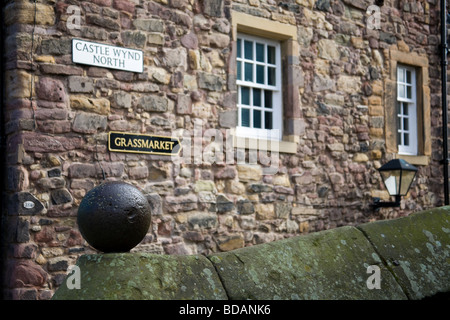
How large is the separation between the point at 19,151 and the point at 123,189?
10.2 feet

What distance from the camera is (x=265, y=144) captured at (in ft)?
25.0

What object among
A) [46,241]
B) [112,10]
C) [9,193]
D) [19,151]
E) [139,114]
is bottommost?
[46,241]

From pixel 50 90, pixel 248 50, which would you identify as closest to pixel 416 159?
pixel 248 50

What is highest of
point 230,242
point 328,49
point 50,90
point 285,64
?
point 328,49

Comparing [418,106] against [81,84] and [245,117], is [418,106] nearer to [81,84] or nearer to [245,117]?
[245,117]

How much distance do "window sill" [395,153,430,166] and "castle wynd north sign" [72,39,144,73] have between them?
470 centimetres

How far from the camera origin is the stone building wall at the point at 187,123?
5.95 meters

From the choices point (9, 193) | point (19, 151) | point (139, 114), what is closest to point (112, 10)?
point (139, 114)

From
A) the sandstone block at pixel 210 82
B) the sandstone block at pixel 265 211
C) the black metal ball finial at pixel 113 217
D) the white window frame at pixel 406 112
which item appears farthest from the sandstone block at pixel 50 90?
the white window frame at pixel 406 112

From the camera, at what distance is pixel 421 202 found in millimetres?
9602

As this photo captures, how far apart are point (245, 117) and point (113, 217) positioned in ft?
16.0

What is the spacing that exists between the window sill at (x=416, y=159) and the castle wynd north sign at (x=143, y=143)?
4.17m

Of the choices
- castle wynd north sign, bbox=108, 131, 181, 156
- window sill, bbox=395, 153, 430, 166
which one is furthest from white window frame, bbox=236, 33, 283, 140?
window sill, bbox=395, 153, 430, 166
